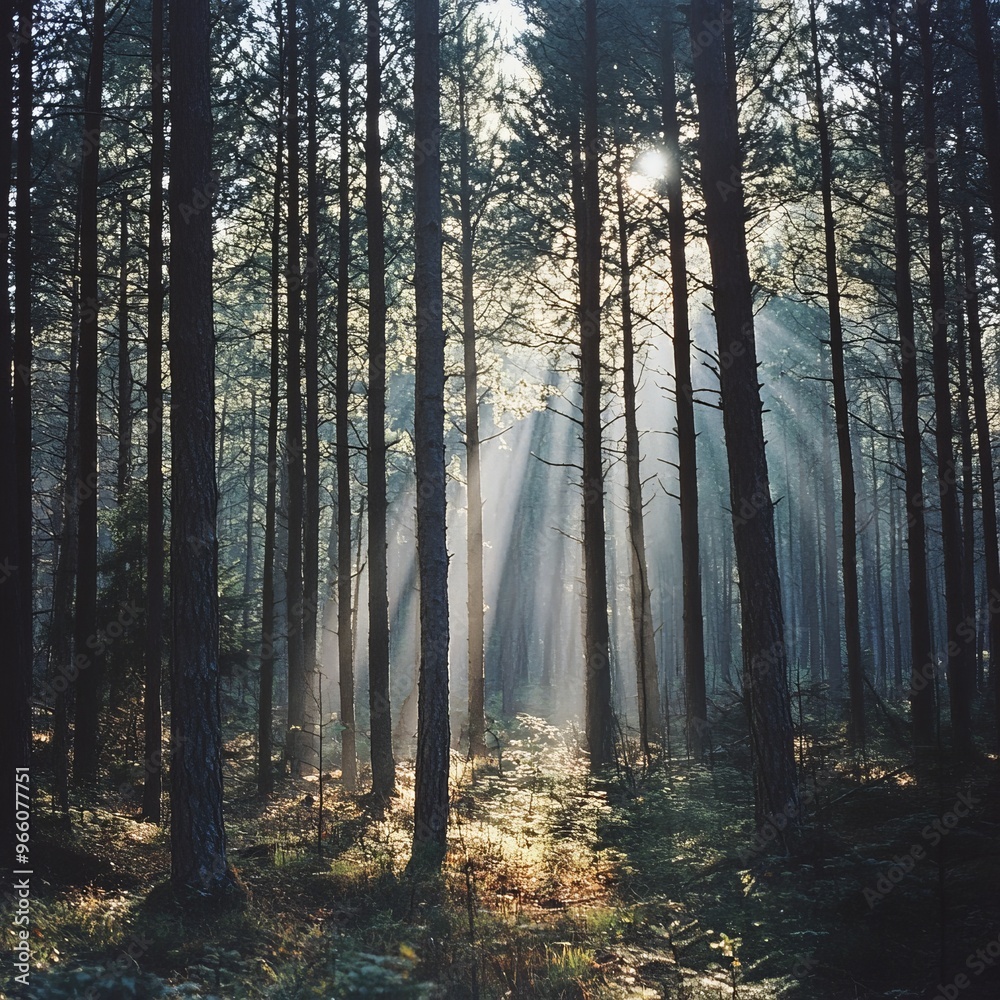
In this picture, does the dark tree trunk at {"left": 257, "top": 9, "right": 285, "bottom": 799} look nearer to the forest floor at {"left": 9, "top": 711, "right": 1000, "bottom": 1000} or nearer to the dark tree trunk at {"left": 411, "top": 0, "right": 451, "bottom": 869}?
the forest floor at {"left": 9, "top": 711, "right": 1000, "bottom": 1000}

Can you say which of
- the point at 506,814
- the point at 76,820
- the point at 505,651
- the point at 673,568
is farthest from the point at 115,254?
the point at 673,568

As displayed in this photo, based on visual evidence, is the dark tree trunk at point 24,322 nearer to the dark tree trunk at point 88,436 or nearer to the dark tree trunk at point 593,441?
the dark tree trunk at point 88,436

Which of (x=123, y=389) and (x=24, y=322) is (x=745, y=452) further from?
(x=123, y=389)

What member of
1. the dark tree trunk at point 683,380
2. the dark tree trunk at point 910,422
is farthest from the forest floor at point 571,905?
the dark tree trunk at point 683,380

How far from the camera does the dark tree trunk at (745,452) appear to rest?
8211mm

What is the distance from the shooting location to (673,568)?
6175 cm

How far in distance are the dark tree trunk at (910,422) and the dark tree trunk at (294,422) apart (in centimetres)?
986

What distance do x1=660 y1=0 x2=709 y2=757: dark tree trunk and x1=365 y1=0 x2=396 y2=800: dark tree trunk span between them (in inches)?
205

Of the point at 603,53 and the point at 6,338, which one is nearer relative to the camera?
the point at 6,338

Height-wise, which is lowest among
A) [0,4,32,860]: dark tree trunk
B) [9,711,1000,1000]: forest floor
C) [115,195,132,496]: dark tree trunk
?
[9,711,1000,1000]: forest floor

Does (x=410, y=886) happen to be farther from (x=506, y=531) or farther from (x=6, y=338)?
(x=506, y=531)

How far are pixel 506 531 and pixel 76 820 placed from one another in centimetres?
4050

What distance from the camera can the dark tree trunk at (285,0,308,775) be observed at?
572 inches

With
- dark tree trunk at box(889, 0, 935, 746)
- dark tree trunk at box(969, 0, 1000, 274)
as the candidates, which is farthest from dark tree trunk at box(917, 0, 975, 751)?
dark tree trunk at box(969, 0, 1000, 274)
